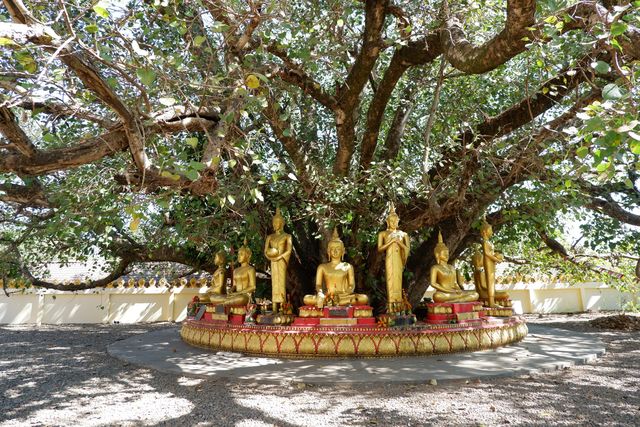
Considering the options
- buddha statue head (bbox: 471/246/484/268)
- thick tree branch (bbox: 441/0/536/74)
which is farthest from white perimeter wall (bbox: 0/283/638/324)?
thick tree branch (bbox: 441/0/536/74)

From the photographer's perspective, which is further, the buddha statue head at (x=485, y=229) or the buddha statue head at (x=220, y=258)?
the buddha statue head at (x=220, y=258)

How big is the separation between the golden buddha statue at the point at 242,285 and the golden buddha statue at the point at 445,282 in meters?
3.24

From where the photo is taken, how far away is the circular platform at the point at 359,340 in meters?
6.69

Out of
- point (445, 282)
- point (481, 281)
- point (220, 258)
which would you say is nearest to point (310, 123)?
point (220, 258)

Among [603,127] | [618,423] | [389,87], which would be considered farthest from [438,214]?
[603,127]

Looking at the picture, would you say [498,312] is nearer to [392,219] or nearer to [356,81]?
[392,219]

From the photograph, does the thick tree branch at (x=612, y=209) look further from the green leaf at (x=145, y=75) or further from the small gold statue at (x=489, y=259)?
the green leaf at (x=145, y=75)

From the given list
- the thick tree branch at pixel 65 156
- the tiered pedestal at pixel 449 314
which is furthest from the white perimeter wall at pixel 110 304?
the thick tree branch at pixel 65 156

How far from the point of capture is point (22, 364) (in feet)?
22.0

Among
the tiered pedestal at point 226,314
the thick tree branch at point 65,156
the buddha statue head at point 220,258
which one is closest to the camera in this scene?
the thick tree branch at point 65,156

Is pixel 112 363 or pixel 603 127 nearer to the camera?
pixel 603 127

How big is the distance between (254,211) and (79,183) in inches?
104

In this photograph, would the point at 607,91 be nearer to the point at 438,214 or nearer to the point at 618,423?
the point at 618,423

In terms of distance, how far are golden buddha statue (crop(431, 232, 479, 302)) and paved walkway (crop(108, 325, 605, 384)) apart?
0.97m
